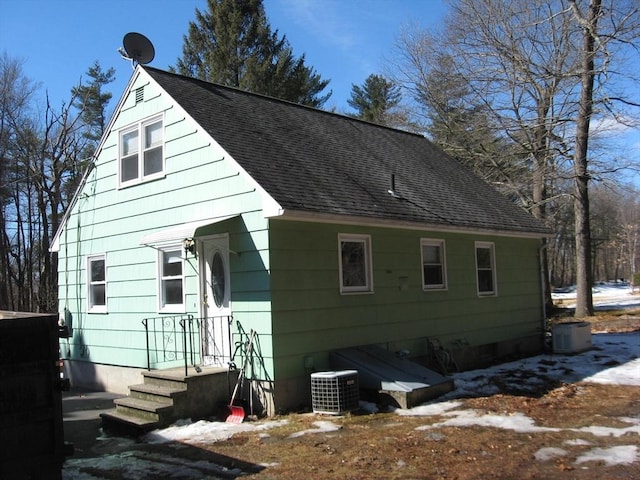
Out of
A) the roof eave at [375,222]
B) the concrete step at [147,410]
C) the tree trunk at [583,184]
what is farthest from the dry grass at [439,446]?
the tree trunk at [583,184]

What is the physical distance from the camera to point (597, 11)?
19.3 metres

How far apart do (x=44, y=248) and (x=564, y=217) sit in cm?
3393

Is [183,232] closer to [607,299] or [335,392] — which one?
[335,392]

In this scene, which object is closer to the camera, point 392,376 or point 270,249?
point 270,249

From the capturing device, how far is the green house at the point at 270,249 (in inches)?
339

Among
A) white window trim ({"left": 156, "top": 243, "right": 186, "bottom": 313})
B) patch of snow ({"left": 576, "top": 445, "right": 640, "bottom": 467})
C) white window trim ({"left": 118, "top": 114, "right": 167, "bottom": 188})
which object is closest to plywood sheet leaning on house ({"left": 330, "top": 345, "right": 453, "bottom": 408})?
patch of snow ({"left": 576, "top": 445, "right": 640, "bottom": 467})

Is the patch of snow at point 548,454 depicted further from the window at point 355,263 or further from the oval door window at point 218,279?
the oval door window at point 218,279

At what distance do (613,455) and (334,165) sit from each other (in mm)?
6745

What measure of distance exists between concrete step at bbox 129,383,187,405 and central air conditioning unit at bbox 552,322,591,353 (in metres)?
9.17

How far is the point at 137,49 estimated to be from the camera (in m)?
11.8

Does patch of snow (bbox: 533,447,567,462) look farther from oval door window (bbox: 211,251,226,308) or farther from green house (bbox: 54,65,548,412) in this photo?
oval door window (bbox: 211,251,226,308)

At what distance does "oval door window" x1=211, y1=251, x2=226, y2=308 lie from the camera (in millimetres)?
9266

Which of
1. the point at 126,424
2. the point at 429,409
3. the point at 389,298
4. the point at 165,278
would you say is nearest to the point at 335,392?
the point at 429,409

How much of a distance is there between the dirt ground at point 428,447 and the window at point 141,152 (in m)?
5.64
